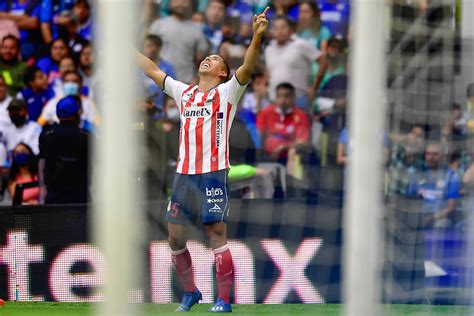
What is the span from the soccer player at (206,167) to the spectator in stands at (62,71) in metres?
2.70

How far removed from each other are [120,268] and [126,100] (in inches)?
19.8

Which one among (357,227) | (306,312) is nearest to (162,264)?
(306,312)

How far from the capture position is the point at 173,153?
29.5ft

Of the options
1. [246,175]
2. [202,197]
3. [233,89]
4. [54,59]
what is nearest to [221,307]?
[202,197]

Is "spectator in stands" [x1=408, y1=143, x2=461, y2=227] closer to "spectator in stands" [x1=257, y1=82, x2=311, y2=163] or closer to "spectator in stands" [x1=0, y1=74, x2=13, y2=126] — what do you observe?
"spectator in stands" [x1=257, y1=82, x2=311, y2=163]

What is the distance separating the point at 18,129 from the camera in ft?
31.3

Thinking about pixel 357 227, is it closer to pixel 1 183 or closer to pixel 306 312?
pixel 306 312

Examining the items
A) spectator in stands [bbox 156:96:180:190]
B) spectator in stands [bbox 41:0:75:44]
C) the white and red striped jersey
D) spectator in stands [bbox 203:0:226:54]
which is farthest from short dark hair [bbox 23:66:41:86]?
the white and red striped jersey

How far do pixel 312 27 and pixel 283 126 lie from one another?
3.03ft

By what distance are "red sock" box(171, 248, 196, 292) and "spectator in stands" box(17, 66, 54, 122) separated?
9.91 feet

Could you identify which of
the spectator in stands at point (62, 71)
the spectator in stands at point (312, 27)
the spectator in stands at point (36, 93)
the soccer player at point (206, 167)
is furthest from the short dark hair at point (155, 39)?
the soccer player at point (206, 167)

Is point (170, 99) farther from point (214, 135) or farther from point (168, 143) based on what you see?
point (214, 135)

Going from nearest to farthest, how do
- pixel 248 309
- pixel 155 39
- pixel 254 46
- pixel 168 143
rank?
pixel 254 46, pixel 248 309, pixel 168 143, pixel 155 39

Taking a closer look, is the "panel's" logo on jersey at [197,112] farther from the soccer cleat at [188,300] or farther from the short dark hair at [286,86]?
the short dark hair at [286,86]
